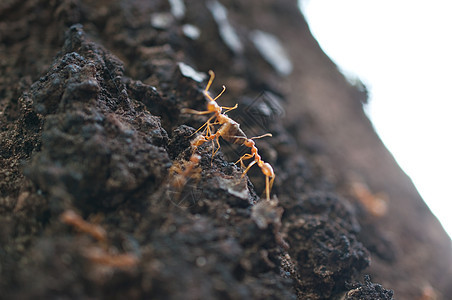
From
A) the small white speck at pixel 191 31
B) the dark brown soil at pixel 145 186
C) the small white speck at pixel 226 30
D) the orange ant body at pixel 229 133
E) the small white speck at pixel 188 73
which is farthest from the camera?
the small white speck at pixel 226 30

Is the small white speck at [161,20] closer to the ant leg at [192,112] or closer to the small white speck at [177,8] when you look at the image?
the small white speck at [177,8]

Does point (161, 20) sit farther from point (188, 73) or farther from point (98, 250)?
point (98, 250)

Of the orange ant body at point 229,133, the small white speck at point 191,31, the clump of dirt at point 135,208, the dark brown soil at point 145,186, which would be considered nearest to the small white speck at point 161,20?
the dark brown soil at point 145,186

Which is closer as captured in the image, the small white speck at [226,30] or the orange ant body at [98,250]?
the orange ant body at [98,250]

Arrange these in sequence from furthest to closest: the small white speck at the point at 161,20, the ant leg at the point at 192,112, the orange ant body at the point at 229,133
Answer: the small white speck at the point at 161,20
the ant leg at the point at 192,112
the orange ant body at the point at 229,133

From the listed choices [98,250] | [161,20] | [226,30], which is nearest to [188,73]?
[161,20]

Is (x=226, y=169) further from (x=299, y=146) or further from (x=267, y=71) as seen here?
(x=267, y=71)

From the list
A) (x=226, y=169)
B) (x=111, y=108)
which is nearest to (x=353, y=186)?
(x=226, y=169)

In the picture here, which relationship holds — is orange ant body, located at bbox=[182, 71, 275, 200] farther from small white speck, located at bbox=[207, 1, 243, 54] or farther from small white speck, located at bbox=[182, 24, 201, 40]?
small white speck, located at bbox=[207, 1, 243, 54]
